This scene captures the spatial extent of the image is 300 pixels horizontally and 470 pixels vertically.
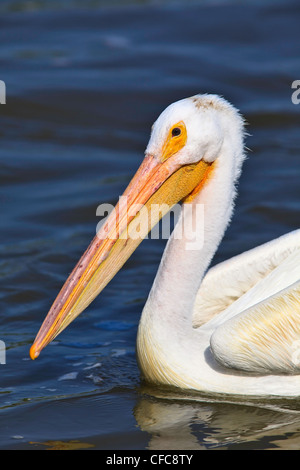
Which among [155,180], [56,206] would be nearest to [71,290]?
[155,180]

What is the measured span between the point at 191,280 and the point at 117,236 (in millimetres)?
456

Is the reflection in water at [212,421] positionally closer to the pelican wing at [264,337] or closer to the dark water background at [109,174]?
the dark water background at [109,174]

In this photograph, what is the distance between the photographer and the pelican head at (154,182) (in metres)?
4.19

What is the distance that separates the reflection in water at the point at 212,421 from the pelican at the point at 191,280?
0.22ft

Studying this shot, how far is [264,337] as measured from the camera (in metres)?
4.23

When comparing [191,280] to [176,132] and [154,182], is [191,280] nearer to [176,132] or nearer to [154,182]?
[154,182]

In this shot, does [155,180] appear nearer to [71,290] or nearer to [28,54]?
[71,290]
